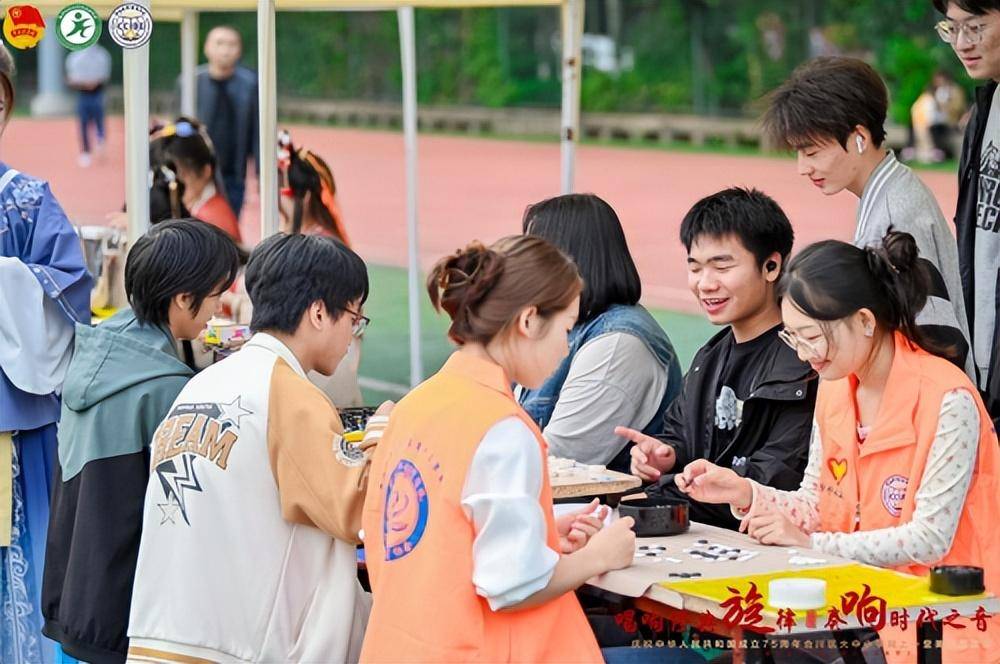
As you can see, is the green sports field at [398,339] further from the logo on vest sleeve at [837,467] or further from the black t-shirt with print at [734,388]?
the logo on vest sleeve at [837,467]

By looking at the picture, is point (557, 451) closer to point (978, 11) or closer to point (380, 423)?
point (380, 423)

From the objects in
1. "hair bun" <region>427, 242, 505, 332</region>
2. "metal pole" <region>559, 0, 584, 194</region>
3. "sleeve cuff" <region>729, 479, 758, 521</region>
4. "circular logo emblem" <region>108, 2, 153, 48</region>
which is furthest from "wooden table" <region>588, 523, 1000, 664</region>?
"metal pole" <region>559, 0, 584, 194</region>

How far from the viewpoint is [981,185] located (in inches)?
175

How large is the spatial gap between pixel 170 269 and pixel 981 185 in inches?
90.4

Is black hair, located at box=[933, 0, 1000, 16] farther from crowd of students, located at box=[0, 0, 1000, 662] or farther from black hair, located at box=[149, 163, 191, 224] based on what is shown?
black hair, located at box=[149, 163, 191, 224]

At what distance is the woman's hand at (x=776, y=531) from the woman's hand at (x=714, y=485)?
159 millimetres

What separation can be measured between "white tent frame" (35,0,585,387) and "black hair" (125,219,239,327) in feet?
4.40

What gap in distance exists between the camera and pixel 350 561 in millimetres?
3344

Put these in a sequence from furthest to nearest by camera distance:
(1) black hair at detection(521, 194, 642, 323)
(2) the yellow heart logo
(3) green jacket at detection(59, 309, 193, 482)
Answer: (1) black hair at detection(521, 194, 642, 323) → (3) green jacket at detection(59, 309, 193, 482) → (2) the yellow heart logo

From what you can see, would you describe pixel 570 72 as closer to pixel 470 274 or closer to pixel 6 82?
pixel 6 82

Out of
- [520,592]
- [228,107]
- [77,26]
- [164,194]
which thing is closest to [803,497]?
[520,592]

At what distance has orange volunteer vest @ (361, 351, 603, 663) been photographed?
9.04ft

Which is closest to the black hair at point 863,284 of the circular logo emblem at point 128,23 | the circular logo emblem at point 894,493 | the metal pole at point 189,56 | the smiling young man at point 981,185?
the circular logo emblem at point 894,493

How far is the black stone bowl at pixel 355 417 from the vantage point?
4.66 m
